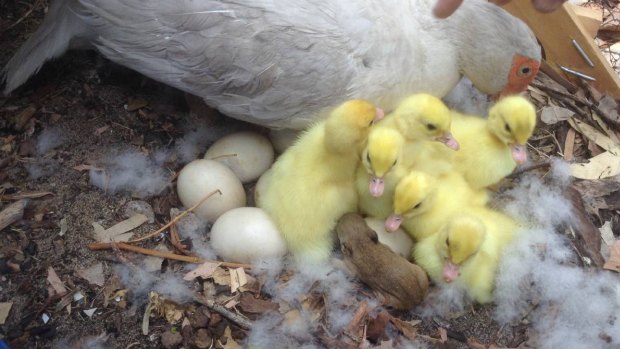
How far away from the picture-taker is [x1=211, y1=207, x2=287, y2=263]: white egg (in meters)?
2.00

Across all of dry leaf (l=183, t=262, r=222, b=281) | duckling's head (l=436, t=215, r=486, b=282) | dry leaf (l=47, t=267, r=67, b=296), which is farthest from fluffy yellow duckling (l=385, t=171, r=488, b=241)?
dry leaf (l=47, t=267, r=67, b=296)

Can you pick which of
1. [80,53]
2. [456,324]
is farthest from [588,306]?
[80,53]

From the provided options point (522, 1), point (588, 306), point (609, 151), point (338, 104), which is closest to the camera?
point (588, 306)

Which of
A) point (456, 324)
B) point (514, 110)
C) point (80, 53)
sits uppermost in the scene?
point (514, 110)

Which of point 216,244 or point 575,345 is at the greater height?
point 216,244

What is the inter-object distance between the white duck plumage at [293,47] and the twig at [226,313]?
65cm

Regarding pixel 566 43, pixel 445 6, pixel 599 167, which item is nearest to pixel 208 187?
pixel 445 6

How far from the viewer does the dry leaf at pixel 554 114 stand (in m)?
2.56

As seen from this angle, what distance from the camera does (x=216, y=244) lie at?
204cm

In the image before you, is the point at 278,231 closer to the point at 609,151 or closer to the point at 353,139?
the point at 353,139

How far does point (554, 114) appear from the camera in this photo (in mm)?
2574

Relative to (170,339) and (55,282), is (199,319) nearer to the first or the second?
(170,339)

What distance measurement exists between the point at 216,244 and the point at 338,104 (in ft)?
2.07

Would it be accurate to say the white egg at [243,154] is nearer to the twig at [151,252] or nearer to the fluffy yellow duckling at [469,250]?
the twig at [151,252]
